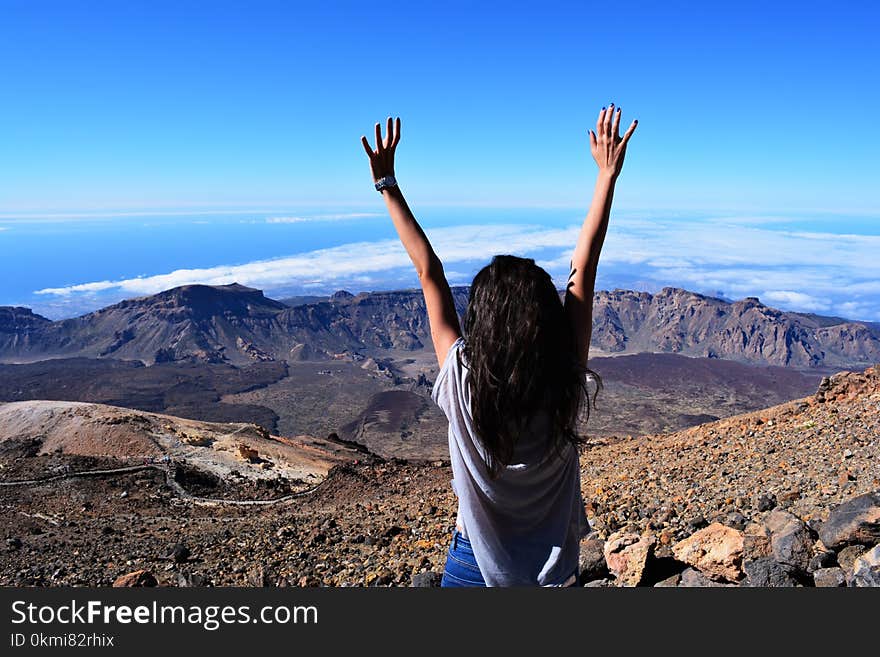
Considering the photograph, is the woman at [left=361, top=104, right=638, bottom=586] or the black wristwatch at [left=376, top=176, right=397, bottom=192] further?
the black wristwatch at [left=376, top=176, right=397, bottom=192]

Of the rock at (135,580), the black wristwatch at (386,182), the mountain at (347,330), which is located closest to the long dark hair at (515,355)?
the black wristwatch at (386,182)

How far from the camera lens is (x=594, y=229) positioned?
8.45 feet

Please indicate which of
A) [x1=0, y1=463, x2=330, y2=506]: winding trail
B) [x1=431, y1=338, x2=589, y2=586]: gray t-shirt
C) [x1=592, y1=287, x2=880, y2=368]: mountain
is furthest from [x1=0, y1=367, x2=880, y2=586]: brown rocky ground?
[x1=592, y1=287, x2=880, y2=368]: mountain

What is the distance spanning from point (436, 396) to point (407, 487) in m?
10.7

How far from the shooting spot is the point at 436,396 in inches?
93.0

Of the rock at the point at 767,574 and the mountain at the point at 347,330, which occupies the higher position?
the rock at the point at 767,574

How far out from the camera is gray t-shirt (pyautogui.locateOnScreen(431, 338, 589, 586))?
228cm

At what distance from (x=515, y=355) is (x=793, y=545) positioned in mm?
3759

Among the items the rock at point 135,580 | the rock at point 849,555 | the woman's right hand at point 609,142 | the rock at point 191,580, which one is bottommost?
the rock at point 191,580

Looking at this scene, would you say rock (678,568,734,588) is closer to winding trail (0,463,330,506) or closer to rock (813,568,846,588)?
rock (813,568,846,588)

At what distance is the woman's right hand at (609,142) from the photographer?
281 centimetres

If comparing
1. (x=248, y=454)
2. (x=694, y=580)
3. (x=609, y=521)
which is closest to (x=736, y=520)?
(x=609, y=521)

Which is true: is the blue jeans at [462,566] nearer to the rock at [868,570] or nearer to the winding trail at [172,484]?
the rock at [868,570]

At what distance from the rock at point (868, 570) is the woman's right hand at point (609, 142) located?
3168 mm
